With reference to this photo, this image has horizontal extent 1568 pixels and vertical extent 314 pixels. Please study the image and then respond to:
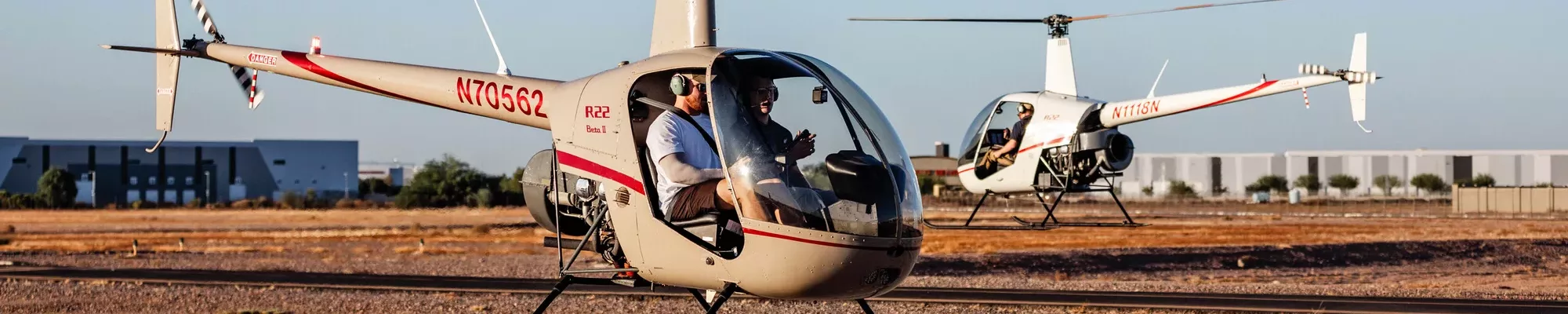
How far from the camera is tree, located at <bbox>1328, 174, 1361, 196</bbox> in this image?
342 ft

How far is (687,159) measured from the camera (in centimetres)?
878

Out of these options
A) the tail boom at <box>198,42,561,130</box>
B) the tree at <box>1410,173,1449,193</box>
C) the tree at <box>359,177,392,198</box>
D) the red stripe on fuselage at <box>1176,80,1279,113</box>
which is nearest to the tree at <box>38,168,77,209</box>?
the tree at <box>359,177,392,198</box>

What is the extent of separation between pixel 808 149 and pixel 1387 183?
104 m

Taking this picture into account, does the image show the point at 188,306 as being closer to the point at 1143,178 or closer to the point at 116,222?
the point at 116,222

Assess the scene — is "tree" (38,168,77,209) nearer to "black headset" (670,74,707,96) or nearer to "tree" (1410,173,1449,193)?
"black headset" (670,74,707,96)

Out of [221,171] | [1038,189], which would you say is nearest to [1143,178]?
[221,171]

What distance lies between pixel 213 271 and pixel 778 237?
1962 centimetres

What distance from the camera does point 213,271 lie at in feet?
82.4

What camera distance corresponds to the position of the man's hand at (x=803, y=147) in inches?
332

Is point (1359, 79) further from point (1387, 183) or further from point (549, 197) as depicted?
point (1387, 183)

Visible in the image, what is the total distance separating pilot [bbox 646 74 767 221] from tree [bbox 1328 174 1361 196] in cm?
10365

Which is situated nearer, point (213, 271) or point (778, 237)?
point (778, 237)

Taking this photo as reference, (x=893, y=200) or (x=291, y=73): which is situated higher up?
(x=291, y=73)

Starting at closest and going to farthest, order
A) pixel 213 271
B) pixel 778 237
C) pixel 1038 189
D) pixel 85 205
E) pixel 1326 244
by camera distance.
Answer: pixel 778 237
pixel 213 271
pixel 1038 189
pixel 1326 244
pixel 85 205
